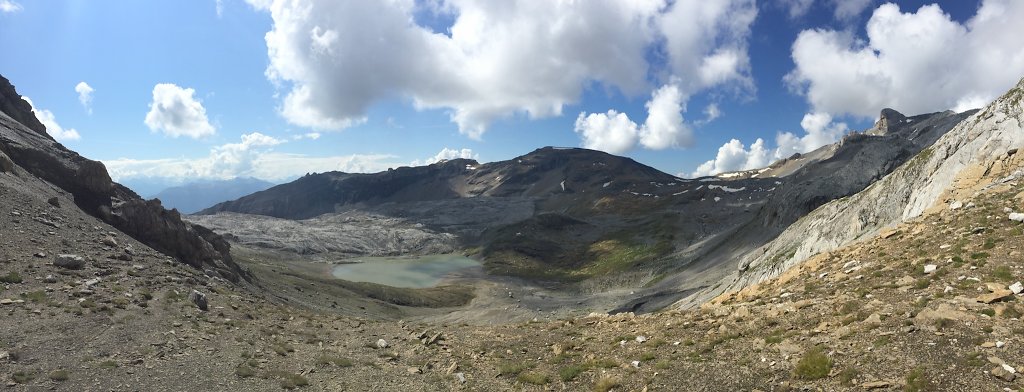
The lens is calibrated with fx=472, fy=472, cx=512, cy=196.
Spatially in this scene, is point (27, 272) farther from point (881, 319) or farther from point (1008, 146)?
point (1008, 146)

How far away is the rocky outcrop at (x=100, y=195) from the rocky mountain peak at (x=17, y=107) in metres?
28.3

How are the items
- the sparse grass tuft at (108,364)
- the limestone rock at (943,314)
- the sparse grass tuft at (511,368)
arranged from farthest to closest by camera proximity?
the sparse grass tuft at (511,368), the sparse grass tuft at (108,364), the limestone rock at (943,314)

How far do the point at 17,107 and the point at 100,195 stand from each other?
49224 millimetres

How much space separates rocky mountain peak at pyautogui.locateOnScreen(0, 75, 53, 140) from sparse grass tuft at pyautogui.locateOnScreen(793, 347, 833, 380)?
101 m

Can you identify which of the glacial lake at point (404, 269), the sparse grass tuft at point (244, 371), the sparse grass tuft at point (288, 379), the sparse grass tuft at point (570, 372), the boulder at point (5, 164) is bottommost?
the glacial lake at point (404, 269)

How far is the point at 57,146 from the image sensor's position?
51.9 meters

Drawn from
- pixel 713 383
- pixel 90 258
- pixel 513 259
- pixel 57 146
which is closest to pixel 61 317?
pixel 90 258

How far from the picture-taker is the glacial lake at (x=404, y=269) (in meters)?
145

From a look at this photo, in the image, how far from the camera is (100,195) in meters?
47.9

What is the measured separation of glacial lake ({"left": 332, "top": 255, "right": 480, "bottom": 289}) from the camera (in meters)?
145

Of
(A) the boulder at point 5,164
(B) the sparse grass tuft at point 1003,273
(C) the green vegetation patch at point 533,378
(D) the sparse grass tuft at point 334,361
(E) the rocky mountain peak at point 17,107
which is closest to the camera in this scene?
(B) the sparse grass tuft at point 1003,273

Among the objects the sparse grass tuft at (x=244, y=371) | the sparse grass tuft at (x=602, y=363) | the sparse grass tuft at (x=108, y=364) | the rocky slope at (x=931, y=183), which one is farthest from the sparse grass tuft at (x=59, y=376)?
the rocky slope at (x=931, y=183)

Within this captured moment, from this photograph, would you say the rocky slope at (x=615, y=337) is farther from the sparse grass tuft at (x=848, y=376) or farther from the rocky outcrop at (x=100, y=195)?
the rocky outcrop at (x=100, y=195)

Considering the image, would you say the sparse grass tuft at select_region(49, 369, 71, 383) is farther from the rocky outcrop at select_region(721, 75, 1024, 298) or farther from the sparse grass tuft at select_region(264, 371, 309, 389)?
the rocky outcrop at select_region(721, 75, 1024, 298)
